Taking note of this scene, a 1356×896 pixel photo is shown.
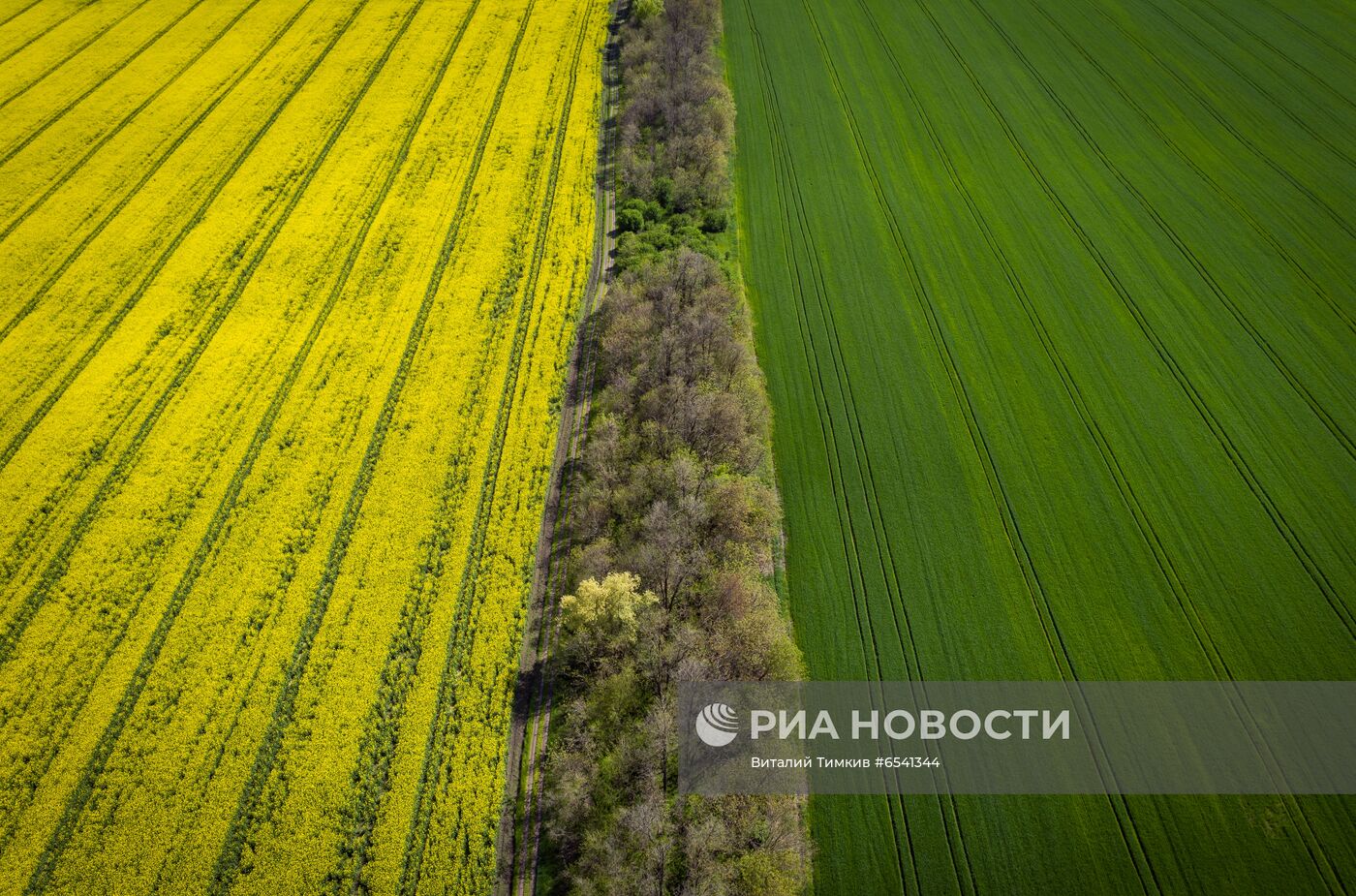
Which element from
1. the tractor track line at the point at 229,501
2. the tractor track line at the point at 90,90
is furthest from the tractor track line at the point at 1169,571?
the tractor track line at the point at 90,90

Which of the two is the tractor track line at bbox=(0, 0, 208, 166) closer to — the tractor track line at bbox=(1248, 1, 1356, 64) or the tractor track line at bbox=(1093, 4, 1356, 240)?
the tractor track line at bbox=(1093, 4, 1356, 240)

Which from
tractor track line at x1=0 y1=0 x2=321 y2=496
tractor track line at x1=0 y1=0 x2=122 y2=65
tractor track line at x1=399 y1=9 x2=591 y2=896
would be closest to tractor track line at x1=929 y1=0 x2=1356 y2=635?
tractor track line at x1=399 y1=9 x2=591 y2=896

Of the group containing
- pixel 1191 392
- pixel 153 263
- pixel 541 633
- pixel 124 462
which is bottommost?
pixel 541 633

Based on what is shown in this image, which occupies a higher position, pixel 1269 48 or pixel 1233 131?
pixel 1269 48

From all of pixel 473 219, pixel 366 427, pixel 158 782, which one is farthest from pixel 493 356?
pixel 158 782

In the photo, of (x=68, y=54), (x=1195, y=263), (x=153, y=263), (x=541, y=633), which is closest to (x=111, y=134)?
(x=68, y=54)

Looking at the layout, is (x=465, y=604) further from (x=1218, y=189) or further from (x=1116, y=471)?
(x=1218, y=189)

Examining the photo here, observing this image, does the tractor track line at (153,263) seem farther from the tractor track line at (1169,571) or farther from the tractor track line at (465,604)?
the tractor track line at (1169,571)
